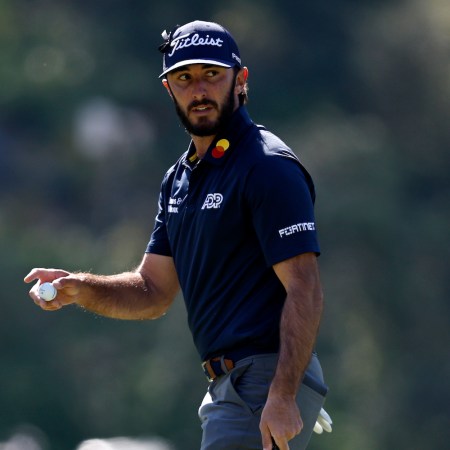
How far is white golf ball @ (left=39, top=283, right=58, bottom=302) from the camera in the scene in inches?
203

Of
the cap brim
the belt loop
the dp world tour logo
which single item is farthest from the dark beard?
the belt loop

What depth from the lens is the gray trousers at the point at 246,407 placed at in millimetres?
4859

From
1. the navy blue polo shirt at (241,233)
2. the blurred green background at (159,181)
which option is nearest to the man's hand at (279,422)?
the navy blue polo shirt at (241,233)

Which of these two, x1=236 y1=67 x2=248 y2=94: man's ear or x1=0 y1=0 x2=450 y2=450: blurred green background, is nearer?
x1=236 y1=67 x2=248 y2=94: man's ear

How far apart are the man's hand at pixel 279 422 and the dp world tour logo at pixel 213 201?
0.75 meters

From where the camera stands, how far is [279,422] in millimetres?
4625

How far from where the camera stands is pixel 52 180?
17609mm

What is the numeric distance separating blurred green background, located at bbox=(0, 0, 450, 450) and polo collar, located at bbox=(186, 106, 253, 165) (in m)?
7.71

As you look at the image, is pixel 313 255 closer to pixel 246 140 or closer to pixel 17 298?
pixel 246 140

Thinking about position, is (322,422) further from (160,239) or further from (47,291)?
(47,291)

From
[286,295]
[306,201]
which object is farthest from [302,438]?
[306,201]

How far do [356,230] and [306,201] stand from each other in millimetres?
11129

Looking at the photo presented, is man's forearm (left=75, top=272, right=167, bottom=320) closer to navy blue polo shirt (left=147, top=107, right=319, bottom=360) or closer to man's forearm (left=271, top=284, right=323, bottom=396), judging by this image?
navy blue polo shirt (left=147, top=107, right=319, bottom=360)

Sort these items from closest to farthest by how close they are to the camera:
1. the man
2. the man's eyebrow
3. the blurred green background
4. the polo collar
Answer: the man, the polo collar, the man's eyebrow, the blurred green background
